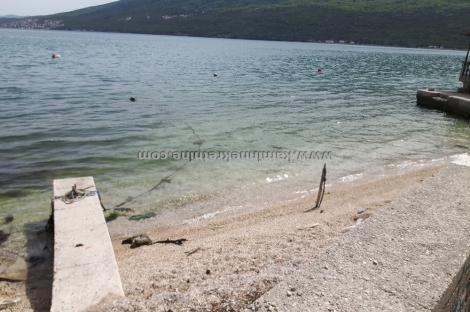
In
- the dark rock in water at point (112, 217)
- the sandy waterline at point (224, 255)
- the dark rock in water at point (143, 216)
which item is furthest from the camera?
the dark rock in water at point (143, 216)

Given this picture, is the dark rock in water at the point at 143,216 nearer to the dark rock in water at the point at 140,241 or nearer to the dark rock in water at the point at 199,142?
the dark rock in water at the point at 140,241

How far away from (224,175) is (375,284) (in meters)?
8.08

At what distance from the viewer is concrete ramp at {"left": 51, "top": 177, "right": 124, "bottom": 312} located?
17.4 ft

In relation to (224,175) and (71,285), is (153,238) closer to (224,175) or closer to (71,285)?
(71,285)

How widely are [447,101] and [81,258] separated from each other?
25942 mm

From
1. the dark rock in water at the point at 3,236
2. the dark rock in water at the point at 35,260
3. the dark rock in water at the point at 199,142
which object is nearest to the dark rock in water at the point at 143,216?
the dark rock in water at the point at 35,260

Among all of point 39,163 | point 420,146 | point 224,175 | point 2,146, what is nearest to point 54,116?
point 2,146

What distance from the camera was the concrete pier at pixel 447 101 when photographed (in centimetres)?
2352

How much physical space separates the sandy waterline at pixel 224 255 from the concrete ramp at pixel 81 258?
12.9 inches

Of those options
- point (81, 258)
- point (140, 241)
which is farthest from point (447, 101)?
point (81, 258)

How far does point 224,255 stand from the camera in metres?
6.61

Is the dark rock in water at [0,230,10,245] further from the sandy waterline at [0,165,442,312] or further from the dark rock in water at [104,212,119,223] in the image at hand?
the dark rock in water at [104,212,119,223]

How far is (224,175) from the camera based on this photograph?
12688 millimetres

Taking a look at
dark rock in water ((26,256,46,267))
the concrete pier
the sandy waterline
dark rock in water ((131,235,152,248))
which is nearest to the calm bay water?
the concrete pier
